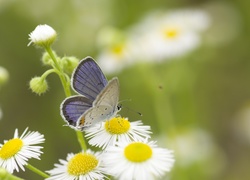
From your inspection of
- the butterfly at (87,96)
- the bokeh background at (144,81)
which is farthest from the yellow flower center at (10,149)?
the bokeh background at (144,81)

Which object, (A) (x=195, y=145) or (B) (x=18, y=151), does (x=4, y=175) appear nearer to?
(B) (x=18, y=151)

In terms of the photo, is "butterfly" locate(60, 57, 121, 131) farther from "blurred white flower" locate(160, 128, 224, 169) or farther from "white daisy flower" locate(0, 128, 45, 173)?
"blurred white flower" locate(160, 128, 224, 169)

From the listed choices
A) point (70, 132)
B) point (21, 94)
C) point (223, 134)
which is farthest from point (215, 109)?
point (21, 94)

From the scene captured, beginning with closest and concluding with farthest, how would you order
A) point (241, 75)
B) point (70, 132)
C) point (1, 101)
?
point (70, 132) < point (1, 101) < point (241, 75)

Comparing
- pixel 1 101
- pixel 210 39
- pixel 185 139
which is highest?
pixel 210 39

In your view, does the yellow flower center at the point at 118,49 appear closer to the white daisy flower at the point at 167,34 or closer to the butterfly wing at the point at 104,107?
the white daisy flower at the point at 167,34

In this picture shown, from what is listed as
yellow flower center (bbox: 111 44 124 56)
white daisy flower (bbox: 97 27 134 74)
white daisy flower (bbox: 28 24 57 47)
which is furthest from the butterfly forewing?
yellow flower center (bbox: 111 44 124 56)

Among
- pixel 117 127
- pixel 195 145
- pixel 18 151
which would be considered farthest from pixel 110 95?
pixel 195 145

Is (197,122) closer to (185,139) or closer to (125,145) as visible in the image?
(185,139)
